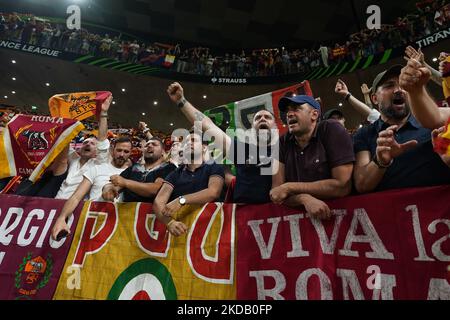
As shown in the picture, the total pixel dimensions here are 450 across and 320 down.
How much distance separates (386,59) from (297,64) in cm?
377

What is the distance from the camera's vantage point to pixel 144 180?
284 cm

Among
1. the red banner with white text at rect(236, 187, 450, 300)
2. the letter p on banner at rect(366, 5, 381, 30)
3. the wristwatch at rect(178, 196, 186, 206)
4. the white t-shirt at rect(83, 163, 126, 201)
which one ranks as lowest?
the red banner with white text at rect(236, 187, 450, 300)

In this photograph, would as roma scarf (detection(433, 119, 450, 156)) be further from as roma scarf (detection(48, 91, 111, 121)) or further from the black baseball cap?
as roma scarf (detection(48, 91, 111, 121))

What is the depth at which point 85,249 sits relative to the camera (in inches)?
95.2

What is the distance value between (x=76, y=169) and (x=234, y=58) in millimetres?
12619

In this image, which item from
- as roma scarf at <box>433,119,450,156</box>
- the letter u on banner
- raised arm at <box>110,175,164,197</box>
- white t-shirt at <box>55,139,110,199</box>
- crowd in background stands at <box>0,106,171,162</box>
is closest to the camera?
as roma scarf at <box>433,119,450,156</box>

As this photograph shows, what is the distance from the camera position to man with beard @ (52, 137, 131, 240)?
2.43 meters

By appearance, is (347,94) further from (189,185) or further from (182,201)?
(182,201)

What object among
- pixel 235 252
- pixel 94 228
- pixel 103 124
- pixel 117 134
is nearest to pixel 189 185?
pixel 235 252

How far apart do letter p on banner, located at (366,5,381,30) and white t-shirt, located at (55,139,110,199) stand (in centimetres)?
1465

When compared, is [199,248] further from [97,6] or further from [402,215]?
[97,6]

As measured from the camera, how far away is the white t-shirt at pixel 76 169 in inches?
118

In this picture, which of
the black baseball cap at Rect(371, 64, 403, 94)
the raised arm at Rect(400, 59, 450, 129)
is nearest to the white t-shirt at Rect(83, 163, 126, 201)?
the black baseball cap at Rect(371, 64, 403, 94)

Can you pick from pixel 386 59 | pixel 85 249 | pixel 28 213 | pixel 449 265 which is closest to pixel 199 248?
pixel 85 249
